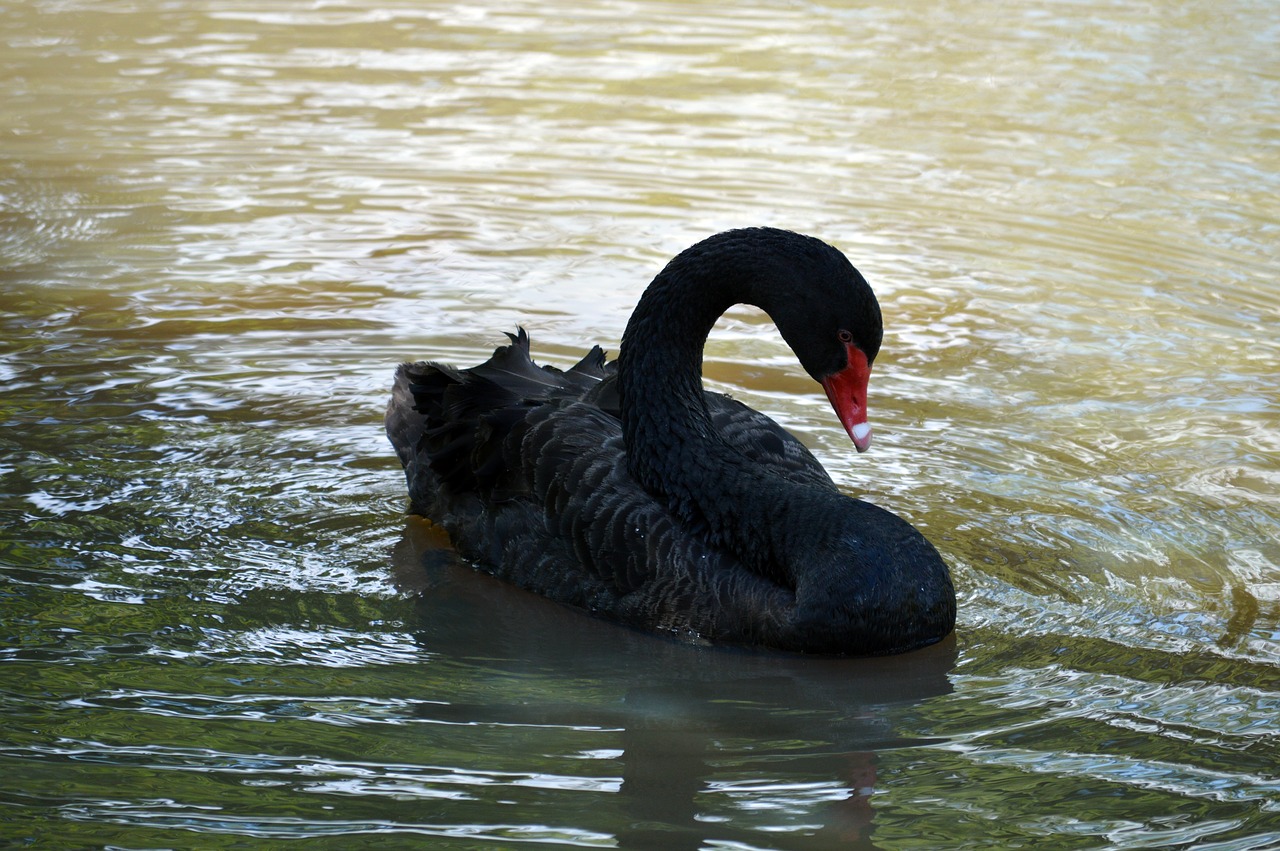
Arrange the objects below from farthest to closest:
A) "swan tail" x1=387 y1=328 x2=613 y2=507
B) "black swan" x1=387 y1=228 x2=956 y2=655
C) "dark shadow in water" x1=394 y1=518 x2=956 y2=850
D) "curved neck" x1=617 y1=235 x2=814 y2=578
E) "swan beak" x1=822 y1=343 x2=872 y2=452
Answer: "swan tail" x1=387 y1=328 x2=613 y2=507
"curved neck" x1=617 y1=235 x2=814 y2=578
"swan beak" x1=822 y1=343 x2=872 y2=452
"black swan" x1=387 y1=228 x2=956 y2=655
"dark shadow in water" x1=394 y1=518 x2=956 y2=850

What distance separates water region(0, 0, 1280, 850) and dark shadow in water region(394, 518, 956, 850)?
0.02 m

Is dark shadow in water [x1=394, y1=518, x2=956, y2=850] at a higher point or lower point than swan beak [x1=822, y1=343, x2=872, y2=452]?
lower

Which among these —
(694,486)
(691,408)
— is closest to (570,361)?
(691,408)

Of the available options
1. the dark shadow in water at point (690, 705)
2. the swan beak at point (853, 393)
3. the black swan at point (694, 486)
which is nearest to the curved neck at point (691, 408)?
the black swan at point (694, 486)

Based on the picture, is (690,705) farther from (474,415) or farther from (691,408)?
(474,415)

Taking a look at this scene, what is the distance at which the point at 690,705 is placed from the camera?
463cm

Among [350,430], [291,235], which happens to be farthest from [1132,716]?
[291,235]

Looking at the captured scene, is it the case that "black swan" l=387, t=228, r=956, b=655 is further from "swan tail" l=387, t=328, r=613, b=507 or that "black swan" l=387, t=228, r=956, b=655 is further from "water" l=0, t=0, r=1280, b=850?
"water" l=0, t=0, r=1280, b=850

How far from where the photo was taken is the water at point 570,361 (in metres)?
4.06

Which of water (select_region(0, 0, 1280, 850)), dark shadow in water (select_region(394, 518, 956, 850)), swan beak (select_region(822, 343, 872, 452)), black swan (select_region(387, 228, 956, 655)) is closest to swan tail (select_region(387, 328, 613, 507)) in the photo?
black swan (select_region(387, 228, 956, 655))

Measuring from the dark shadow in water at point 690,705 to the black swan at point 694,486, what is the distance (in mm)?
108

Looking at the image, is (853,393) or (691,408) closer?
(853,393)

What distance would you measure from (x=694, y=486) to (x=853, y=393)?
602mm

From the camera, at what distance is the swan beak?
507cm
